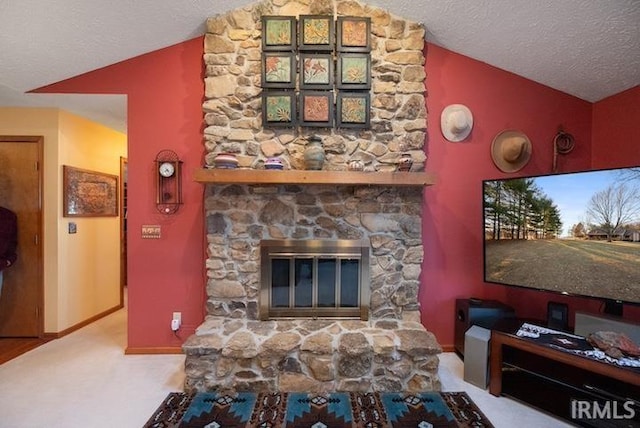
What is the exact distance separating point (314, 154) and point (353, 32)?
115 cm

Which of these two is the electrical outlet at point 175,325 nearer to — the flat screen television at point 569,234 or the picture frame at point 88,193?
the picture frame at point 88,193

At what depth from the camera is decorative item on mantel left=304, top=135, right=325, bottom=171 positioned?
236 centimetres

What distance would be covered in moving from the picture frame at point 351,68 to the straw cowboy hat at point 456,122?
85cm

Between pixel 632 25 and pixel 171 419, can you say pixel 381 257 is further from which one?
pixel 632 25

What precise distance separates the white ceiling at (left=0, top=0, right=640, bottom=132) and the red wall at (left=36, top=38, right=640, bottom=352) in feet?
0.41

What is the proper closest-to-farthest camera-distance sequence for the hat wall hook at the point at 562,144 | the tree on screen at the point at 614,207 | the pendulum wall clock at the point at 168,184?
1. the tree on screen at the point at 614,207
2. the pendulum wall clock at the point at 168,184
3. the hat wall hook at the point at 562,144

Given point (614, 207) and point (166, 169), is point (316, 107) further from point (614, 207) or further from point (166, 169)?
point (614, 207)

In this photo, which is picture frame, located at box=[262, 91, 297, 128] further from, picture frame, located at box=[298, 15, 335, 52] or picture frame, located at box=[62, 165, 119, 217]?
picture frame, located at box=[62, 165, 119, 217]

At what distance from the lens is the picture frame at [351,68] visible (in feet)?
8.16

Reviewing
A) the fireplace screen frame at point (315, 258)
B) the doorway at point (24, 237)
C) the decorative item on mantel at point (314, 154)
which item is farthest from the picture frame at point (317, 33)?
the doorway at point (24, 237)

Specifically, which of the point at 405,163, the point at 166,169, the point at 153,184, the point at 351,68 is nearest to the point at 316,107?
the point at 351,68

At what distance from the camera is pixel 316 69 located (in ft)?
8.16

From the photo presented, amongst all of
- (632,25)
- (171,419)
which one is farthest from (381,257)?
(632,25)

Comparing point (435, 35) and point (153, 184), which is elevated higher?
point (435, 35)
